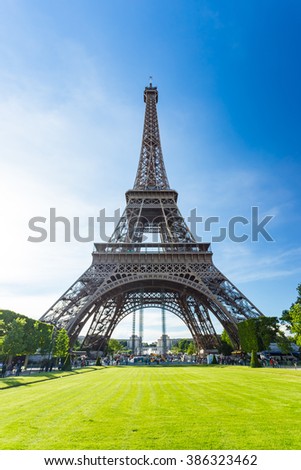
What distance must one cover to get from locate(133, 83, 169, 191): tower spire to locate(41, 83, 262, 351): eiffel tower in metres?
0.20

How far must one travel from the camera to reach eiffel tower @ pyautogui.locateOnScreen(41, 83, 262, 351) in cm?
4088

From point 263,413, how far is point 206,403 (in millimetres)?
2318

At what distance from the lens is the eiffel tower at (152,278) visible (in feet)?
134

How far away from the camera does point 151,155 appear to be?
62906 mm

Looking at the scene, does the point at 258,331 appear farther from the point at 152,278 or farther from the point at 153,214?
the point at 153,214

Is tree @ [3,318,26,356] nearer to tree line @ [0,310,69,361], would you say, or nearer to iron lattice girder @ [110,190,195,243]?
tree line @ [0,310,69,361]

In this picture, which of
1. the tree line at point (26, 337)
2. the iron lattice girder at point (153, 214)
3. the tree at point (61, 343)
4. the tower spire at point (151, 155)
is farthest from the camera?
the tower spire at point (151, 155)

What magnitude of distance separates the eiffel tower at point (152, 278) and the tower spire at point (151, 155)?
20 centimetres

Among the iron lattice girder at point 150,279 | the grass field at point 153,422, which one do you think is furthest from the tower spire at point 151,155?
the grass field at point 153,422

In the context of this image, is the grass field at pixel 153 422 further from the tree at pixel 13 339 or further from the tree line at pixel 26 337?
the tree line at pixel 26 337

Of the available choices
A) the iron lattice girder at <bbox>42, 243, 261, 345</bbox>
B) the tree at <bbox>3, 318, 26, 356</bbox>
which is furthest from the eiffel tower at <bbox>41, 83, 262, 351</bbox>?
the tree at <bbox>3, 318, 26, 356</bbox>

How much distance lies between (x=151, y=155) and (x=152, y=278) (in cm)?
3042

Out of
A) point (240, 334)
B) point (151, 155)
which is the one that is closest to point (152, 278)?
point (240, 334)

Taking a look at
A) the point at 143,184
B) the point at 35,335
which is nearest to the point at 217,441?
the point at 35,335
